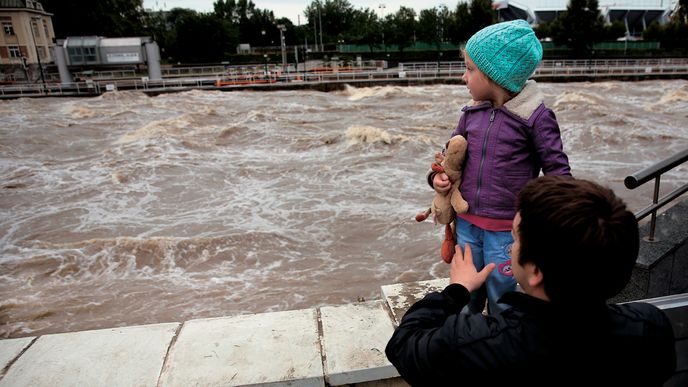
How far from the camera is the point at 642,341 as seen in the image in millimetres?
1116

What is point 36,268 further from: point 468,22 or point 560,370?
point 468,22

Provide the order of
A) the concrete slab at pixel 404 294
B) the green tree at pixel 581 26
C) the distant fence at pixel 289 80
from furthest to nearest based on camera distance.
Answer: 1. the green tree at pixel 581 26
2. the distant fence at pixel 289 80
3. the concrete slab at pixel 404 294

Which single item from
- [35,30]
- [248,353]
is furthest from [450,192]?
[35,30]

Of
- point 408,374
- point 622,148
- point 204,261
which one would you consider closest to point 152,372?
point 408,374

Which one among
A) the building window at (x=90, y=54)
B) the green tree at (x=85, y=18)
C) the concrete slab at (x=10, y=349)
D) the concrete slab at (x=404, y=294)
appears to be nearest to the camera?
the concrete slab at (x=10, y=349)

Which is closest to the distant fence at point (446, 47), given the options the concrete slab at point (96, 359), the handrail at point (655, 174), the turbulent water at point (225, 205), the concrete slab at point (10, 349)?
the turbulent water at point (225, 205)

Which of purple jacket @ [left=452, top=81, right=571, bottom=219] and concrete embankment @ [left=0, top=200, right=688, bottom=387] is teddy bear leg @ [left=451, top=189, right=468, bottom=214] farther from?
concrete embankment @ [left=0, top=200, right=688, bottom=387]

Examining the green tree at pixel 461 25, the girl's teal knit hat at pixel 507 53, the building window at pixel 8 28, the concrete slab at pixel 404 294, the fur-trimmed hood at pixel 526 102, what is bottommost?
the concrete slab at pixel 404 294

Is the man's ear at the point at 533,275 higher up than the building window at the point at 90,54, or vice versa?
the building window at the point at 90,54

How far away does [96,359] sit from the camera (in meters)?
2.32

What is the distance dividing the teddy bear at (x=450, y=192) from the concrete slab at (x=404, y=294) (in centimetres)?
59

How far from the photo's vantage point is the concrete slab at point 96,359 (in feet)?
7.13

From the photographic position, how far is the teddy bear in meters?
2.04

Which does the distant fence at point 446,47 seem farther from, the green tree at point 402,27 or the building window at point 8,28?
the building window at point 8,28
